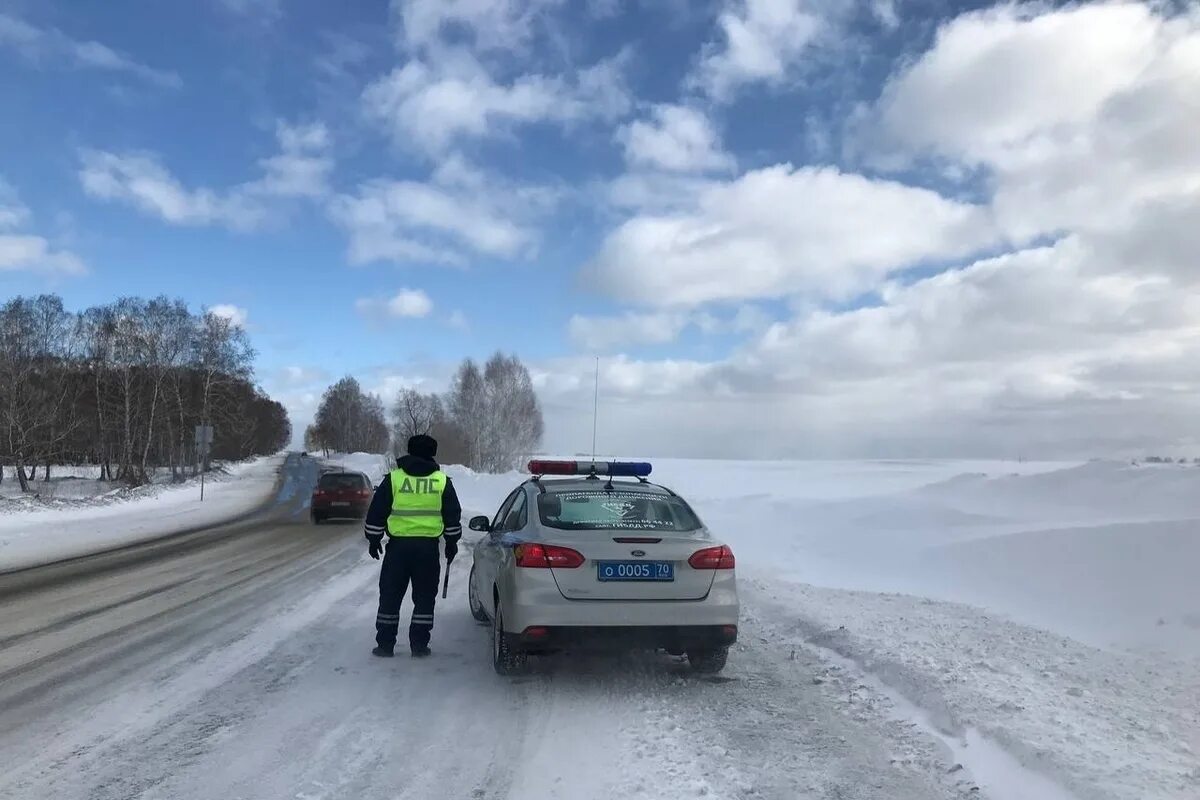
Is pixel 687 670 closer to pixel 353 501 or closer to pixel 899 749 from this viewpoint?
pixel 899 749

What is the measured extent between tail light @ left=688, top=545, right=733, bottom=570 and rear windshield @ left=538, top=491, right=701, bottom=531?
403 millimetres

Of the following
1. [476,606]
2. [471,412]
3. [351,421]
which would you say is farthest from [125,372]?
[351,421]

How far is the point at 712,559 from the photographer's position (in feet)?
18.8

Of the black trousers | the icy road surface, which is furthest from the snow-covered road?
the black trousers

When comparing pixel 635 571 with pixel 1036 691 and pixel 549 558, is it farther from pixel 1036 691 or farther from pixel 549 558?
pixel 1036 691

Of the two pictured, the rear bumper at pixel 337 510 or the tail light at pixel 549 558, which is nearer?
the tail light at pixel 549 558

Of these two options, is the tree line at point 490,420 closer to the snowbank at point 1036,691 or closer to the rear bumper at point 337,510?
the rear bumper at point 337,510

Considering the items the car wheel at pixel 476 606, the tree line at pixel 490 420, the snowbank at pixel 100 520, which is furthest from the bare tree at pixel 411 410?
the car wheel at pixel 476 606

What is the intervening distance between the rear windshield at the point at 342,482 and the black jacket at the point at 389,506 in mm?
17903

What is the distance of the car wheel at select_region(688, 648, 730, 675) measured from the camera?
19.9 feet

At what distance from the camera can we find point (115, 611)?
8.70 meters

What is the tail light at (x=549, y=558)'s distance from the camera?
18.1ft

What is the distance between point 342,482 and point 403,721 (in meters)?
20.1

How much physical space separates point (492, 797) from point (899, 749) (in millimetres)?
2283
